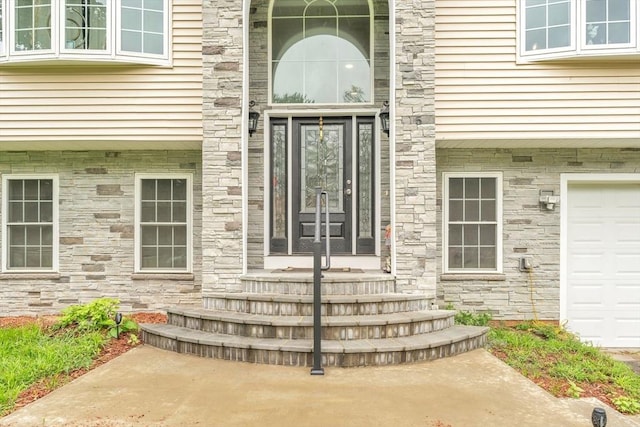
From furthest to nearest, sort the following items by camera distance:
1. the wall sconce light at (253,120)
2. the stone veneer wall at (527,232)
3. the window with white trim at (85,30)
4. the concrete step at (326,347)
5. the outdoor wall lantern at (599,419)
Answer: the stone veneer wall at (527,232) < the wall sconce light at (253,120) < the window with white trim at (85,30) < the concrete step at (326,347) < the outdoor wall lantern at (599,419)

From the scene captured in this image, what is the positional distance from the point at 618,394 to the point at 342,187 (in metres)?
3.85

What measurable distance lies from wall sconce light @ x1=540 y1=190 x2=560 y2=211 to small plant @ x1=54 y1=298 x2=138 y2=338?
18.0 ft

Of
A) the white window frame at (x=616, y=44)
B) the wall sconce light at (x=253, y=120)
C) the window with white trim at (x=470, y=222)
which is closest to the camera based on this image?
the white window frame at (x=616, y=44)

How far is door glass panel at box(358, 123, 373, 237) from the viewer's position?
598 centimetres

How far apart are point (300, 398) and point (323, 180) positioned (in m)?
3.53

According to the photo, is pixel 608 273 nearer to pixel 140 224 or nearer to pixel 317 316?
pixel 317 316

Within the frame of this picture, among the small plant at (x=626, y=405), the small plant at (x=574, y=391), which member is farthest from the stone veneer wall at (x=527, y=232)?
the small plant at (x=626, y=405)

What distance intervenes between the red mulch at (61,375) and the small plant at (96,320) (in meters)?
0.12

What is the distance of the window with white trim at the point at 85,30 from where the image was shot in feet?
17.4

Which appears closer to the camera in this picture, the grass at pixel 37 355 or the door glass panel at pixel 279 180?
the grass at pixel 37 355

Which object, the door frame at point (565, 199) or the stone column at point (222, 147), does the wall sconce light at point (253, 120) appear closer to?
the stone column at point (222, 147)

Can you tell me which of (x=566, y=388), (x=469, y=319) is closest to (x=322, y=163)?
(x=469, y=319)

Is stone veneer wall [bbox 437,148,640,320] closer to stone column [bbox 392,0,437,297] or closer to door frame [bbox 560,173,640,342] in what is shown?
door frame [bbox 560,173,640,342]

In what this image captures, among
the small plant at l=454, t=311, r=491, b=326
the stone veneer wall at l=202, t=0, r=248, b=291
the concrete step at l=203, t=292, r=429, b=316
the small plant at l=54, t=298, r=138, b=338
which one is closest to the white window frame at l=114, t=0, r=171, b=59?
the stone veneer wall at l=202, t=0, r=248, b=291
